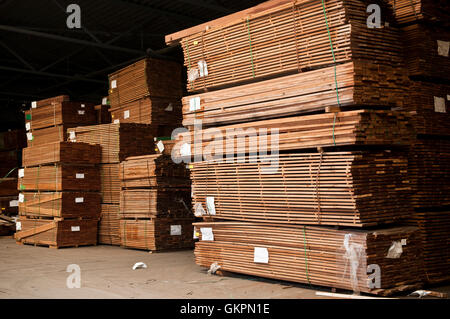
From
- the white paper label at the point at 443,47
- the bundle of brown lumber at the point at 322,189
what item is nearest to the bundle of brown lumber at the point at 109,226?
the bundle of brown lumber at the point at 322,189

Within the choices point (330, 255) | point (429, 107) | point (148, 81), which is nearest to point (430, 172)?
point (429, 107)

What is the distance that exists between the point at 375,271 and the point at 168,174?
5.55m

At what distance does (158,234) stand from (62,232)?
2.47 meters

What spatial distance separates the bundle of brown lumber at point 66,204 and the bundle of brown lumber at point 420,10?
7.67 m

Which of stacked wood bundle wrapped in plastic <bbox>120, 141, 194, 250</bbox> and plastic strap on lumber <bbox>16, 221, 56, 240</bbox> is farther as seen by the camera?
plastic strap on lumber <bbox>16, 221, 56, 240</bbox>

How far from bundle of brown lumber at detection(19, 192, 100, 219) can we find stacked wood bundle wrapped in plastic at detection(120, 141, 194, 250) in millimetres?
1208

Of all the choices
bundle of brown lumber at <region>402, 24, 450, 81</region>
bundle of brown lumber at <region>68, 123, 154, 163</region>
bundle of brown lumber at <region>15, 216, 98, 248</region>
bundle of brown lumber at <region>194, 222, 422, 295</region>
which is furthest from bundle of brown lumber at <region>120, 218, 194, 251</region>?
bundle of brown lumber at <region>402, 24, 450, 81</region>

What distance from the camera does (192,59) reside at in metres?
7.60

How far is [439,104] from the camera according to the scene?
6.63 metres

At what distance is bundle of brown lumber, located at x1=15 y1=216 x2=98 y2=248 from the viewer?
36.0ft

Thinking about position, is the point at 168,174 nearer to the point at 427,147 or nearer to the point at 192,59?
the point at 192,59

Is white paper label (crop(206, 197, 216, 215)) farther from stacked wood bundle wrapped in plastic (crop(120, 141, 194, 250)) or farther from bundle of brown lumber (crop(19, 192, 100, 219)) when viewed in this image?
bundle of brown lumber (crop(19, 192, 100, 219))

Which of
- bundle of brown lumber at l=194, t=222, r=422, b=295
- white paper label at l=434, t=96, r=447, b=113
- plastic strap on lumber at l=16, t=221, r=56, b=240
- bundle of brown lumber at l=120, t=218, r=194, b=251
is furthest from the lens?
plastic strap on lumber at l=16, t=221, r=56, b=240

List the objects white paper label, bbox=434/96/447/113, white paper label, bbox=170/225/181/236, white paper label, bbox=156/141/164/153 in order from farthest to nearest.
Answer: white paper label, bbox=156/141/164/153 < white paper label, bbox=170/225/181/236 < white paper label, bbox=434/96/447/113
